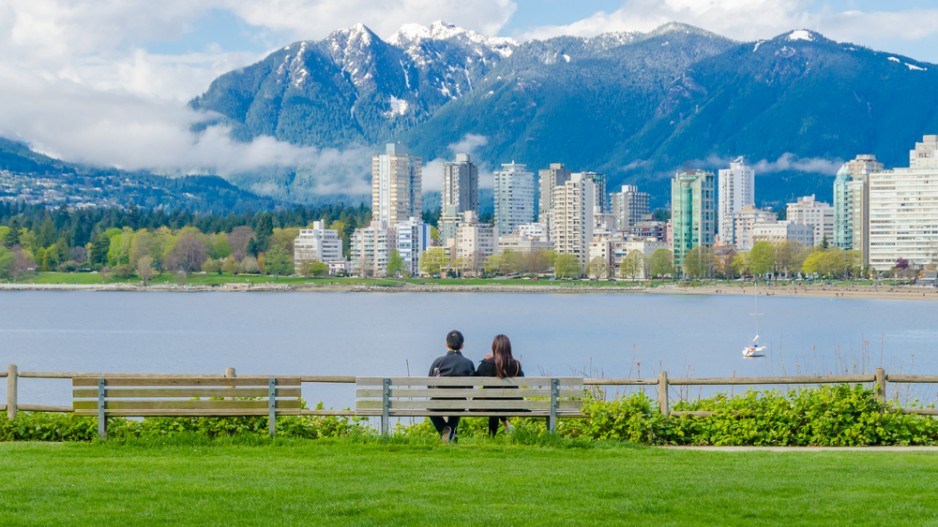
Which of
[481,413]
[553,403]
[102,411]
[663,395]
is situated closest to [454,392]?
[481,413]

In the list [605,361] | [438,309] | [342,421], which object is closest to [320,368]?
[605,361]

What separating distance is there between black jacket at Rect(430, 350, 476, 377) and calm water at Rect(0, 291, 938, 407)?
1151cm

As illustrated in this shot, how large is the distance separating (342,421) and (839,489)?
23.5 feet

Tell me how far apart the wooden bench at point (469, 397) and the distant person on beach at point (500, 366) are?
0.65 feet

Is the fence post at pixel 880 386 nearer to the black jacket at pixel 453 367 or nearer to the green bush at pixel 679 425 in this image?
the green bush at pixel 679 425

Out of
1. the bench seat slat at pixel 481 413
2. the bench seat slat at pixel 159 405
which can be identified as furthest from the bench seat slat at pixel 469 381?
the bench seat slat at pixel 159 405

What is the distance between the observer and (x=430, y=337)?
86500 mm

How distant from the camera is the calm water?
61.4 metres

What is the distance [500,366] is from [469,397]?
58cm

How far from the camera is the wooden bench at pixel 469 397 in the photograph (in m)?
15.8

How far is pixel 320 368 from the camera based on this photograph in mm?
61438

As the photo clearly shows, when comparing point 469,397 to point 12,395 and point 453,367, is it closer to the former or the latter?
point 453,367

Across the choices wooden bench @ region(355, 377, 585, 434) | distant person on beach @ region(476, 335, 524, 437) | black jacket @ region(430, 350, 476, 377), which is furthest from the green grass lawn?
black jacket @ region(430, 350, 476, 377)

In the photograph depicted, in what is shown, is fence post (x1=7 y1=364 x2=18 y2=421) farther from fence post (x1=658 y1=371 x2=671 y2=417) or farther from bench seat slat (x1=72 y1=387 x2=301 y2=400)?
fence post (x1=658 y1=371 x2=671 y2=417)
